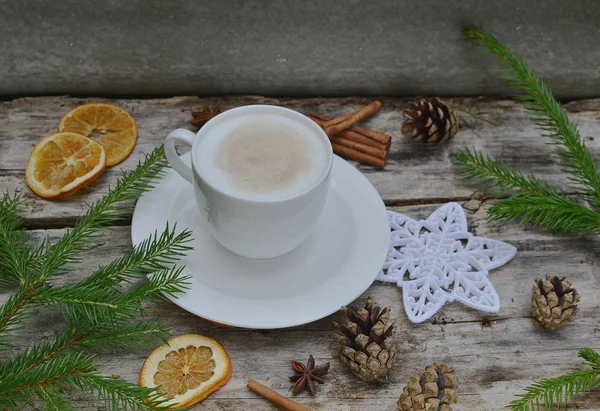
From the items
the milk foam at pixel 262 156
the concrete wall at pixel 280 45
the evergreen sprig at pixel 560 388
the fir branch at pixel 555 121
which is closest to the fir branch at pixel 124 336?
the milk foam at pixel 262 156

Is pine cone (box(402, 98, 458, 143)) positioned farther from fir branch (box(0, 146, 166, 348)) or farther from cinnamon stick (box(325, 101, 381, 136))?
fir branch (box(0, 146, 166, 348))

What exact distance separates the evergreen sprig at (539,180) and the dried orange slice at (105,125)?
0.71 meters

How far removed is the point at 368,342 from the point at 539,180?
600 millimetres

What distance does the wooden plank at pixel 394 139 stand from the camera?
1.38 meters

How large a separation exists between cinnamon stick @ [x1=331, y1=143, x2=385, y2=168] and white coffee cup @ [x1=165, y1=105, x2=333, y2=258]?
28 cm

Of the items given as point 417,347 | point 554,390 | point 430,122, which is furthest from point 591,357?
point 430,122

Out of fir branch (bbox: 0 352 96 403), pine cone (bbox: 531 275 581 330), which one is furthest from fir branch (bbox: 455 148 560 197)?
fir branch (bbox: 0 352 96 403)

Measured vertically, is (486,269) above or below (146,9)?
below

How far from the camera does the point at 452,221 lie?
136 centimetres

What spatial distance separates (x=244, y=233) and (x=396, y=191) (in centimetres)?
44

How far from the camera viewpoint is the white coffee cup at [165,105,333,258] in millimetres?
1066

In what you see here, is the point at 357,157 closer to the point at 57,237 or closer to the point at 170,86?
the point at 170,86

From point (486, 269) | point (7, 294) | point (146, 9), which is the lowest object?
point (7, 294)

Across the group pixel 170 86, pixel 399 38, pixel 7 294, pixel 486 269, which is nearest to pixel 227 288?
pixel 7 294
